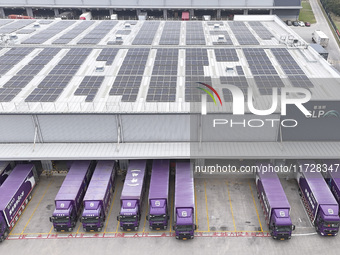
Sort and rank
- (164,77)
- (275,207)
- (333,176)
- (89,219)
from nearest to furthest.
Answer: (275,207), (89,219), (333,176), (164,77)

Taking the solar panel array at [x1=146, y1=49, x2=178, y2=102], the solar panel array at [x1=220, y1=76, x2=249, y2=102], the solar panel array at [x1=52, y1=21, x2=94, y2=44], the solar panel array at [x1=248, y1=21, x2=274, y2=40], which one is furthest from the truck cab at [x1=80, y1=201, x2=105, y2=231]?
the solar panel array at [x1=248, y1=21, x2=274, y2=40]

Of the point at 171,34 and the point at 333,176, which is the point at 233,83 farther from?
the point at 171,34

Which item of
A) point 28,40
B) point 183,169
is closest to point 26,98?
point 183,169

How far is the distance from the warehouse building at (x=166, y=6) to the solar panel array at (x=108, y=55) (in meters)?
49.9

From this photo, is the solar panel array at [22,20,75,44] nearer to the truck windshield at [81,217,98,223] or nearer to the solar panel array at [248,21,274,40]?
the truck windshield at [81,217,98,223]

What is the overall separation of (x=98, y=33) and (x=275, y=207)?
4943 centimetres

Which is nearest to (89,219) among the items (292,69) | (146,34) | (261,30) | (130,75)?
(130,75)

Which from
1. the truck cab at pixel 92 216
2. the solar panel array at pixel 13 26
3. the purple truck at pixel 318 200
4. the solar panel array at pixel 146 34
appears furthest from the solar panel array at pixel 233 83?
the solar panel array at pixel 13 26

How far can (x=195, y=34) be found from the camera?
6122 centimetres

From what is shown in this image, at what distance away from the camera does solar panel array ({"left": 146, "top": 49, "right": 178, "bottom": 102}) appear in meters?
37.8

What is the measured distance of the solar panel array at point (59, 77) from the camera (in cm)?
3797

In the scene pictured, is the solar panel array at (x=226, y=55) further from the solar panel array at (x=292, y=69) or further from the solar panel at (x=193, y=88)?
the solar panel at (x=193, y=88)

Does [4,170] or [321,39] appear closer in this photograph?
[4,170]

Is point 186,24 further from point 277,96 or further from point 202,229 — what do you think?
point 202,229
